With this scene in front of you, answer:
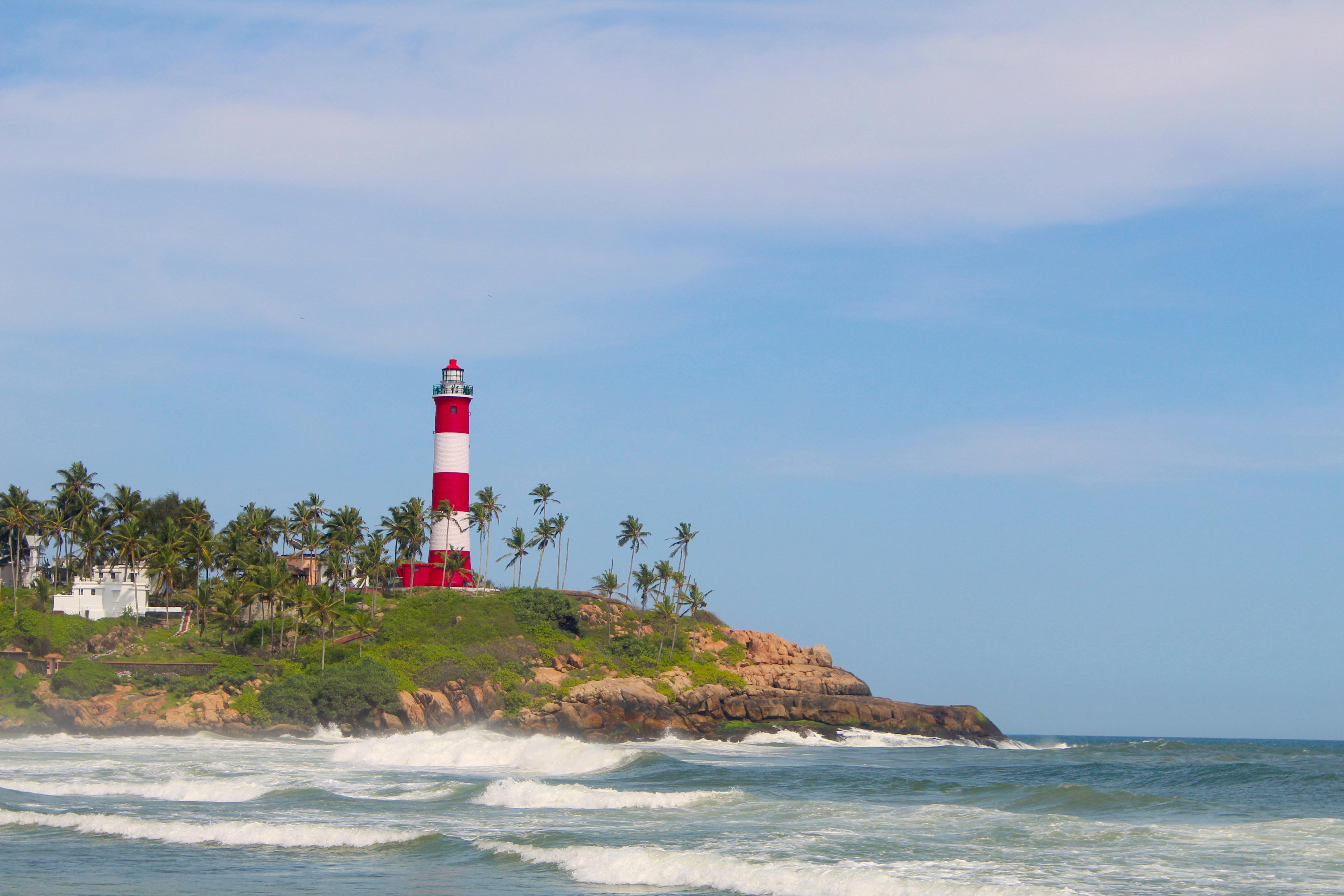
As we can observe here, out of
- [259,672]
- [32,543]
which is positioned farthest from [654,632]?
[32,543]

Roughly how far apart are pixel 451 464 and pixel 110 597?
20.8 meters

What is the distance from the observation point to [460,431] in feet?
239

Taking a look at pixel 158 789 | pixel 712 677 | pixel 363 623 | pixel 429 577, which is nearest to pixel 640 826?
pixel 158 789

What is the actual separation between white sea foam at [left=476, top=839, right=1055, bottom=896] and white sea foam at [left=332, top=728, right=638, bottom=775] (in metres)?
18.6

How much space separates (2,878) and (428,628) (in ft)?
163

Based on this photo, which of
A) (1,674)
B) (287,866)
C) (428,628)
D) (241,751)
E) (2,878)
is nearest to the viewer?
(2,878)

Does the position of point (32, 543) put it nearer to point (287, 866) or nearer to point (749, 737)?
point (749, 737)

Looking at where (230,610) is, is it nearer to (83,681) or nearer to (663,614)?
(83,681)

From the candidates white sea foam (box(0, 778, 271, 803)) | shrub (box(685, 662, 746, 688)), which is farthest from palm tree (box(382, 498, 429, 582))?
white sea foam (box(0, 778, 271, 803))

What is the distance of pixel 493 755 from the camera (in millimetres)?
43438

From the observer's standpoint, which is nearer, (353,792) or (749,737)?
(353,792)

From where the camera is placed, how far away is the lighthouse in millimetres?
72312

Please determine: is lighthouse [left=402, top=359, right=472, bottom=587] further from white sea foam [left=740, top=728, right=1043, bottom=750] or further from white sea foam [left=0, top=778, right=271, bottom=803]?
white sea foam [left=0, top=778, right=271, bottom=803]

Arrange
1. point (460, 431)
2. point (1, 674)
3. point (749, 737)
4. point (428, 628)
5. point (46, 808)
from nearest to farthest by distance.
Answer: point (46, 808) < point (1, 674) < point (749, 737) < point (428, 628) < point (460, 431)
